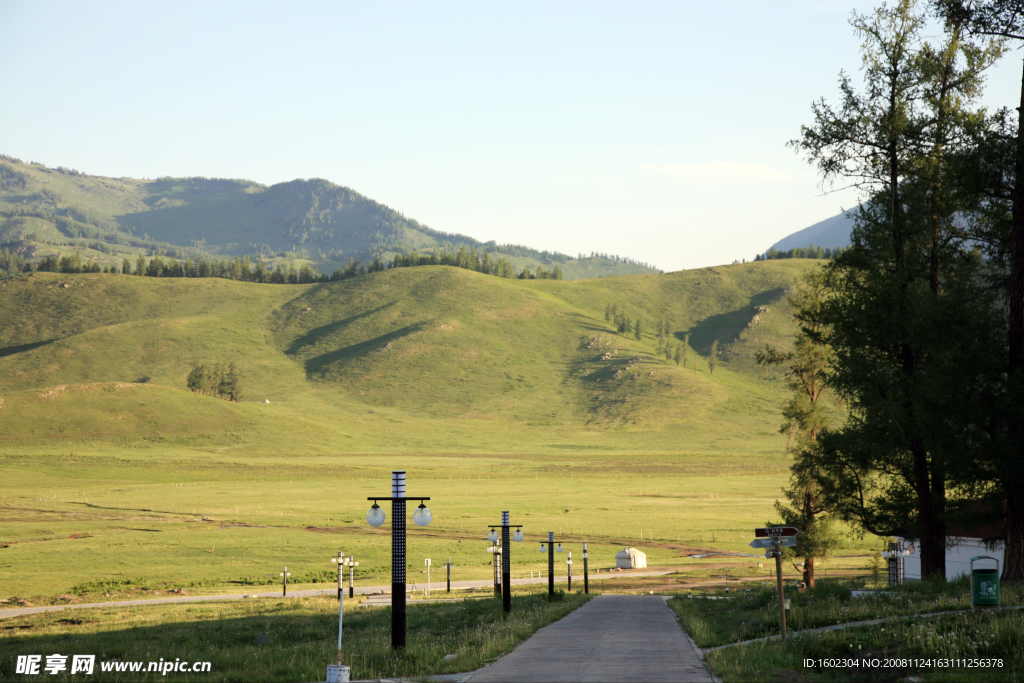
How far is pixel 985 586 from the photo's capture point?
1584 cm

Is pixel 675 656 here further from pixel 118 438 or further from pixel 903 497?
pixel 118 438

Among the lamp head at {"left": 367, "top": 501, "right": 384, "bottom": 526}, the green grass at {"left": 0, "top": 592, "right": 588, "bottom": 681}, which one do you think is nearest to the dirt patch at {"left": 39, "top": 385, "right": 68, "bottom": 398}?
the green grass at {"left": 0, "top": 592, "right": 588, "bottom": 681}

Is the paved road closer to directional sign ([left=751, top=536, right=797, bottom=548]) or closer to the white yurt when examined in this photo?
the white yurt

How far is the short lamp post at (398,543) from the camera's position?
722 inches

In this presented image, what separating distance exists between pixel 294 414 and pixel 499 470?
7422cm

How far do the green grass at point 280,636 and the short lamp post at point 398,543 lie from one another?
57 centimetres

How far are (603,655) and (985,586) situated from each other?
7784mm

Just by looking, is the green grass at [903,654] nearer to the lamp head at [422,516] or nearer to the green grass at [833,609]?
the green grass at [833,609]

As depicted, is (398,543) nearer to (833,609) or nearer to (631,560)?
(833,609)

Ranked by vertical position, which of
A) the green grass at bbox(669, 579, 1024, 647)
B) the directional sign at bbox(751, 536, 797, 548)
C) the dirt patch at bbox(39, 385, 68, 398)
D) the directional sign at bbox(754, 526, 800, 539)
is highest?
the dirt patch at bbox(39, 385, 68, 398)

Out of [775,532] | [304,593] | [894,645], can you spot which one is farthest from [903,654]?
[304,593]

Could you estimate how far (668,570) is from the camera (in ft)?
202

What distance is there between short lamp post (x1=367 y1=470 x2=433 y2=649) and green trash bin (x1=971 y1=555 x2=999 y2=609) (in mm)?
11385

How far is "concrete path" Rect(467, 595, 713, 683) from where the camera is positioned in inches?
565
